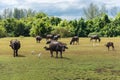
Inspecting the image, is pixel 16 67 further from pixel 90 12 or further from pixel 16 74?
pixel 90 12

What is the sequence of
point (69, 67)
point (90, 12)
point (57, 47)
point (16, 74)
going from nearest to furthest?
point (16, 74)
point (69, 67)
point (57, 47)
point (90, 12)

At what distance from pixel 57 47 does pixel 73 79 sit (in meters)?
11.4

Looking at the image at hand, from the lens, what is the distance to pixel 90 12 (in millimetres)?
153500

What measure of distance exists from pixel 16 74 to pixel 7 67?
3.20 m

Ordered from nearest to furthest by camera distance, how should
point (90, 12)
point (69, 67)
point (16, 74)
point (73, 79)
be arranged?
point (73, 79)
point (16, 74)
point (69, 67)
point (90, 12)

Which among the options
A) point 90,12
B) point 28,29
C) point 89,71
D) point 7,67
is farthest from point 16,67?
point 90,12

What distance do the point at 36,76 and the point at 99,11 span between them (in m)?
139

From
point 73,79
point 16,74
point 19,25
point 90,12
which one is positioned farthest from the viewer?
point 90,12

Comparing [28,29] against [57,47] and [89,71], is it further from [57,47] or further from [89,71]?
[89,71]

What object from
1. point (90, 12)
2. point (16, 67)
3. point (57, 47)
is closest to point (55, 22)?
point (90, 12)

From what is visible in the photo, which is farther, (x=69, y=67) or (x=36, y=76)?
(x=69, y=67)

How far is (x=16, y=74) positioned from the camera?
71.2 feet

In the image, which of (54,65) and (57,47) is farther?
(57,47)

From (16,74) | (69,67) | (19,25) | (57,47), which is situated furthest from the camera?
(19,25)
